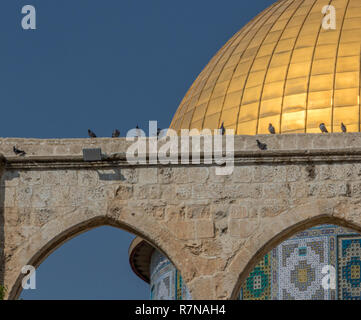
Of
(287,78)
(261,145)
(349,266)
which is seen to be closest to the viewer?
(261,145)

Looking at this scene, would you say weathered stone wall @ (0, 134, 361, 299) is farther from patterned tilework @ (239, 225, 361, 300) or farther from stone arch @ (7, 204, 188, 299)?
patterned tilework @ (239, 225, 361, 300)

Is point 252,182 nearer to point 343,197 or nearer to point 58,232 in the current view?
point 343,197

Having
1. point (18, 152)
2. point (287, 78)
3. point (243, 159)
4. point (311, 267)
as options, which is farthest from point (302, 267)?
point (18, 152)

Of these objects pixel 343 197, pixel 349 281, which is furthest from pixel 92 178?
pixel 349 281

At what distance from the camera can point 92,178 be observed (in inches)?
551

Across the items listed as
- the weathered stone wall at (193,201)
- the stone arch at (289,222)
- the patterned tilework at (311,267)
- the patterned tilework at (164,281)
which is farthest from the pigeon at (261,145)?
the patterned tilework at (164,281)

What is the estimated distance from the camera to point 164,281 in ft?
71.8

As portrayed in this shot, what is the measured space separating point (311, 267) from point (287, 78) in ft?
10.1

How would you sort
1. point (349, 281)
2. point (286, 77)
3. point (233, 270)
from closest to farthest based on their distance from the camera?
point (233, 270), point (349, 281), point (286, 77)

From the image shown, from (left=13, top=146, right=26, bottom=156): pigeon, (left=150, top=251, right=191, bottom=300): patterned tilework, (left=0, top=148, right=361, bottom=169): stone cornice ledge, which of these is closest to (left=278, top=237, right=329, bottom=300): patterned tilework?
(left=150, top=251, right=191, bottom=300): patterned tilework

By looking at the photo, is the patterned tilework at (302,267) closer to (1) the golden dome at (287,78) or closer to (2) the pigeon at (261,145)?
(1) the golden dome at (287,78)

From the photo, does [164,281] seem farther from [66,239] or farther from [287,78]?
[66,239]

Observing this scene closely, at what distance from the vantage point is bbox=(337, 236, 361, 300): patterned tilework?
19.6 metres

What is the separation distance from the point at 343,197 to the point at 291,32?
330 inches
